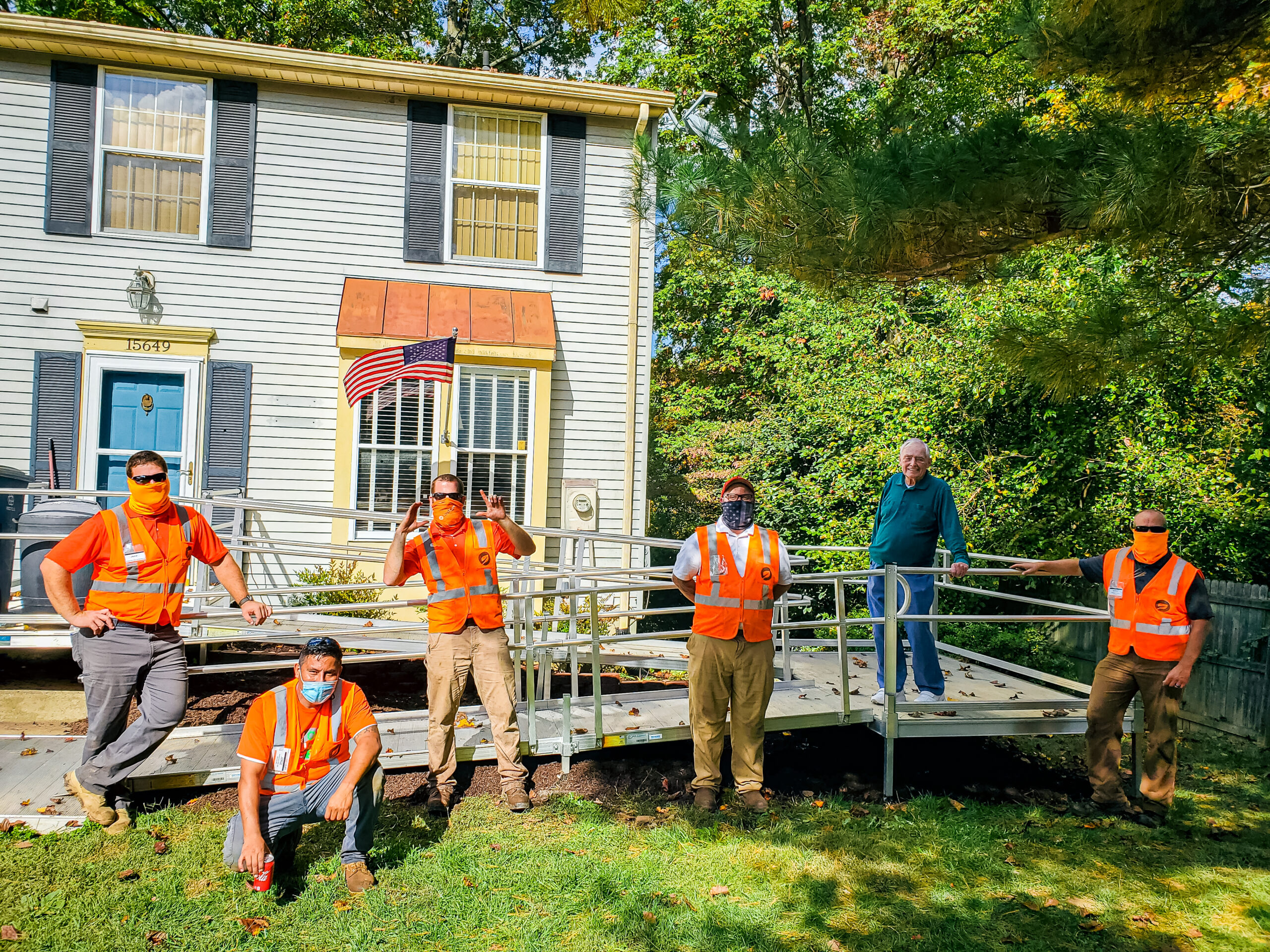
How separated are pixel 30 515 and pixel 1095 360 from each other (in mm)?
7666

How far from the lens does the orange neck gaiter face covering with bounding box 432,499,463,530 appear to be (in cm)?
524

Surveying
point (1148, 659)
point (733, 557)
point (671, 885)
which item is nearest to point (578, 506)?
point (733, 557)

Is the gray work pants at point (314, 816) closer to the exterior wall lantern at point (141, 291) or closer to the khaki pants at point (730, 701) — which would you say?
the khaki pants at point (730, 701)

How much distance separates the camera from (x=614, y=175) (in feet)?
36.3

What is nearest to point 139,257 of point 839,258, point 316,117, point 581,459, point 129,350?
point 129,350

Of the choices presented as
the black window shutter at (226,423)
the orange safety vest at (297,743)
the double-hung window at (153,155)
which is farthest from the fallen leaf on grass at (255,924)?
the double-hung window at (153,155)

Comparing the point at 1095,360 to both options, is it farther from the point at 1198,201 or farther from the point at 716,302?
the point at 716,302

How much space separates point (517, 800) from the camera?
5070 mm

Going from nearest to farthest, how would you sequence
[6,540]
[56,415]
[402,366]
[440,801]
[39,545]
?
[440,801] < [39,545] < [6,540] < [402,366] < [56,415]

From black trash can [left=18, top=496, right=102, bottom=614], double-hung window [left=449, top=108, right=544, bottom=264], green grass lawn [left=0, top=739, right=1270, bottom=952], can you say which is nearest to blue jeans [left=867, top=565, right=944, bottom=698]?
green grass lawn [left=0, top=739, right=1270, bottom=952]

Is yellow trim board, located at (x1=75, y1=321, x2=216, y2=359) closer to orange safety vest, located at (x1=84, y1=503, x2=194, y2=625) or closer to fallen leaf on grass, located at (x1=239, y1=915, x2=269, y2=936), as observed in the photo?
orange safety vest, located at (x1=84, y1=503, x2=194, y2=625)

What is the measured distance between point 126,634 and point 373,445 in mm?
5720

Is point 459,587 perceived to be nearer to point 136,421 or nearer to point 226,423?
point 226,423

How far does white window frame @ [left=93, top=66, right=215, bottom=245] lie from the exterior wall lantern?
47 centimetres
